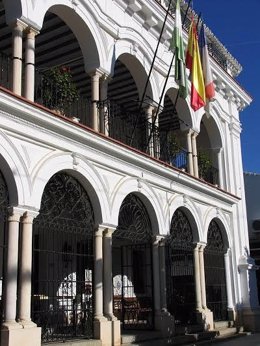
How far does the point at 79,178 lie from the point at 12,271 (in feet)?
8.44

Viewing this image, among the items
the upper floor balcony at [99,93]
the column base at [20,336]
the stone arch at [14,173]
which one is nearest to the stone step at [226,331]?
the upper floor balcony at [99,93]

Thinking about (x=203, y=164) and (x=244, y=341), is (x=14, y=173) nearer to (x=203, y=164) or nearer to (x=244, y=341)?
(x=244, y=341)

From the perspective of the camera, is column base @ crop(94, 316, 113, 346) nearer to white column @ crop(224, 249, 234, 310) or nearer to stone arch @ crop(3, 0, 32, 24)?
stone arch @ crop(3, 0, 32, 24)

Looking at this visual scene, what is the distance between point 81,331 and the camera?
33.9 feet

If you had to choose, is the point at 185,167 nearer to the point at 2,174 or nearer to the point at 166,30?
the point at 166,30

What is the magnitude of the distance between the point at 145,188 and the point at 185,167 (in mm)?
3316

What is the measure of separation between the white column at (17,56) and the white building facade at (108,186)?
2cm

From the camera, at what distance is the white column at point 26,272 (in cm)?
845

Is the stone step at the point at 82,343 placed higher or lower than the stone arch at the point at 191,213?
lower

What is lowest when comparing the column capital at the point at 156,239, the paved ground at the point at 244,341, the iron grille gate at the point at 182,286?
the paved ground at the point at 244,341

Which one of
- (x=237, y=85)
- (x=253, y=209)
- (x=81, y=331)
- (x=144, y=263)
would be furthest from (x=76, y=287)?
(x=253, y=209)

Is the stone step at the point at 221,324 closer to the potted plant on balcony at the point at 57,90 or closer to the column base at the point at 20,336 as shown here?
the column base at the point at 20,336

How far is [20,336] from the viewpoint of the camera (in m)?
8.16

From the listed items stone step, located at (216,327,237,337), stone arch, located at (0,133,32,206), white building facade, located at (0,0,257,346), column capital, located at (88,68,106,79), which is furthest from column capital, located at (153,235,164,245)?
stone arch, located at (0,133,32,206)
